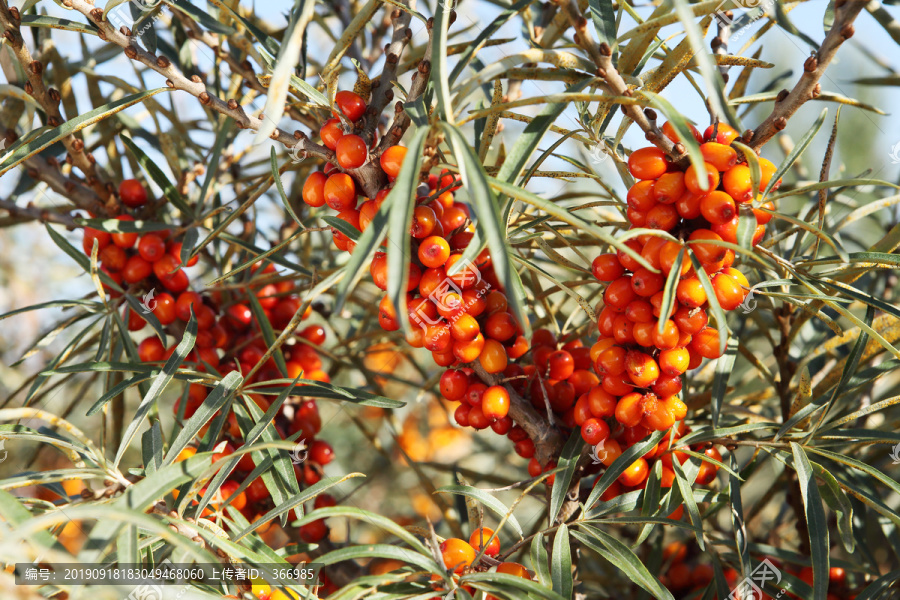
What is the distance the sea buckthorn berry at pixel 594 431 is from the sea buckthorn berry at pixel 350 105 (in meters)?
0.43

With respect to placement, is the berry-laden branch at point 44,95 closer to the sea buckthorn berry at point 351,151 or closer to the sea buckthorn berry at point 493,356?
the sea buckthorn berry at point 351,151

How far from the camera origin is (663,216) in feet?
1.97

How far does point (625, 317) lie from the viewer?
25.2 inches

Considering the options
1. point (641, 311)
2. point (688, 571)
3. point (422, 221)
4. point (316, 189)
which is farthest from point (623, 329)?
point (688, 571)

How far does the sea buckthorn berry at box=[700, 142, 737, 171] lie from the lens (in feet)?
1.86

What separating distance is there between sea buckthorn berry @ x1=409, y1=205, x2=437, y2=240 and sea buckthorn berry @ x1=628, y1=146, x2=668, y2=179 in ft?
0.69

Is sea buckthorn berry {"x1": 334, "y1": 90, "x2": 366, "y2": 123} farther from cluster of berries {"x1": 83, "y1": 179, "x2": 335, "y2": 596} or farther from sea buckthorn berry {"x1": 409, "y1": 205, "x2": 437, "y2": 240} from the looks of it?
cluster of berries {"x1": 83, "y1": 179, "x2": 335, "y2": 596}

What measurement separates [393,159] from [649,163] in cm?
25

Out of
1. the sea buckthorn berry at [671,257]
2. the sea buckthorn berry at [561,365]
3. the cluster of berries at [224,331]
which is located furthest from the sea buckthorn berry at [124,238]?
the sea buckthorn berry at [671,257]

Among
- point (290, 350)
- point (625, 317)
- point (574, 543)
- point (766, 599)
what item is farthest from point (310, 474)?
point (766, 599)

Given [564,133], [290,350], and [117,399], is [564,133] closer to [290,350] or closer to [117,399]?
[290,350]

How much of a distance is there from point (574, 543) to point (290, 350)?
54 cm

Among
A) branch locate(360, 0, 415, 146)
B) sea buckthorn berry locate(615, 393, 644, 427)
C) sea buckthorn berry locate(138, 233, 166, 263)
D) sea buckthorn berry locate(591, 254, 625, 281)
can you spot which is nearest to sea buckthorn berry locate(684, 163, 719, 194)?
sea buckthorn berry locate(591, 254, 625, 281)

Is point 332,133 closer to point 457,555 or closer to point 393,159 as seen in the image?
point 393,159
